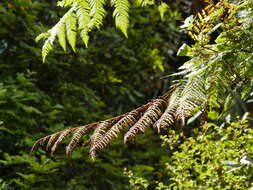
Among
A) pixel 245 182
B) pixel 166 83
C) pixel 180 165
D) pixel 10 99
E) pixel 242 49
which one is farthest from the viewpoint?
pixel 166 83

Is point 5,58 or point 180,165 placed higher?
point 5,58

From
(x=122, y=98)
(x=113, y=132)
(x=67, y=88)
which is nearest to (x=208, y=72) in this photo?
(x=113, y=132)

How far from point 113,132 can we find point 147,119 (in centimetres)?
12

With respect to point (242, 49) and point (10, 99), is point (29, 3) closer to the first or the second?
point (10, 99)

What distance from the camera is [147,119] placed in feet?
4.54

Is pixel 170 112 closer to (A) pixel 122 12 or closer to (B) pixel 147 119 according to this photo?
(B) pixel 147 119

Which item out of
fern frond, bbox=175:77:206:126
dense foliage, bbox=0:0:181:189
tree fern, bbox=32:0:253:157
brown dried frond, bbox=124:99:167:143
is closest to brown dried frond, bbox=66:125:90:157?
tree fern, bbox=32:0:253:157

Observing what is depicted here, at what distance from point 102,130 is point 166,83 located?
423 centimetres

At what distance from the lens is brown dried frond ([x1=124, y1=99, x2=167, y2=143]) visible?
1320 millimetres

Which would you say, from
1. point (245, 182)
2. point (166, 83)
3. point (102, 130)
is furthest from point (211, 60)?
point (166, 83)

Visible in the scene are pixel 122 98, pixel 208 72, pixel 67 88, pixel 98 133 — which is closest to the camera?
pixel 208 72

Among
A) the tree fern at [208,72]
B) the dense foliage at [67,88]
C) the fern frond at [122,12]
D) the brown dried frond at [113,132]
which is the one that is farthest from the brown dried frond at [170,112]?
the dense foliage at [67,88]

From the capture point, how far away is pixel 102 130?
1.44 m

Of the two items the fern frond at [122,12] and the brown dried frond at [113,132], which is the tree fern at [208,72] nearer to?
the brown dried frond at [113,132]
